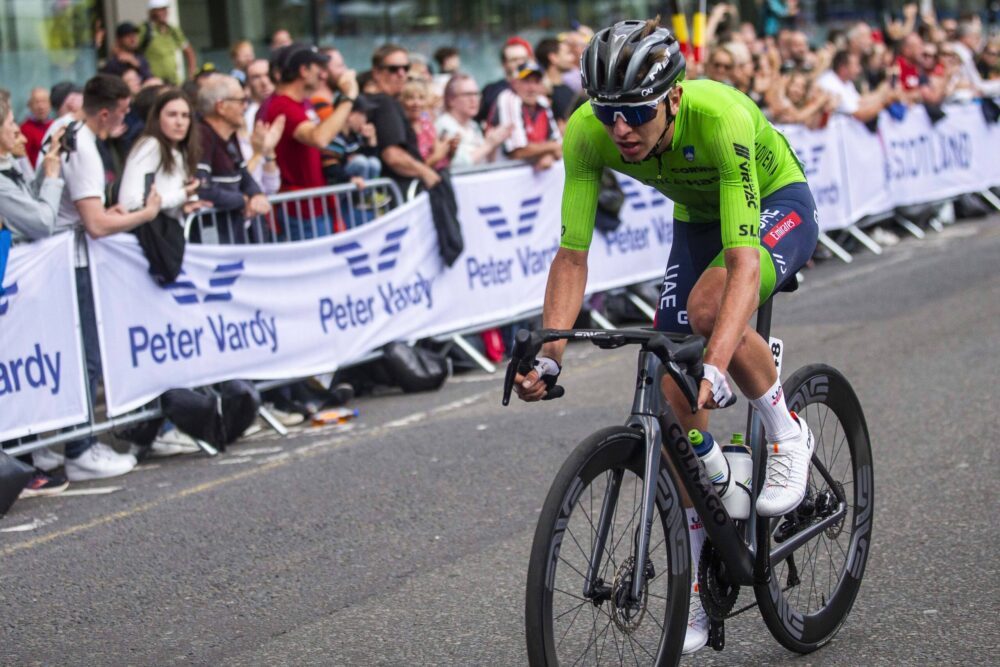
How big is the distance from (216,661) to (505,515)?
184 centimetres

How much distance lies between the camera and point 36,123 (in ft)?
38.5

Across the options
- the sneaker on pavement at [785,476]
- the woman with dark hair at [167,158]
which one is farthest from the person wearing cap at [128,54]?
the sneaker on pavement at [785,476]

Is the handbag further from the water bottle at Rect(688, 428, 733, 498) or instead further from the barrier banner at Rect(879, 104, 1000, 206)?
the barrier banner at Rect(879, 104, 1000, 206)

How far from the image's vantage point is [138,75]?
38.7 ft

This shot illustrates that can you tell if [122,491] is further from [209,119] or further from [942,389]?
[942,389]

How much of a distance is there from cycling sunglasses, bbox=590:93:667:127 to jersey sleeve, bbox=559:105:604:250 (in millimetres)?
290

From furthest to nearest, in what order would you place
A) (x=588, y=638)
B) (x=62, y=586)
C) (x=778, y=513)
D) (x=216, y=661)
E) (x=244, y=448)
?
1. (x=244, y=448)
2. (x=62, y=586)
3. (x=216, y=661)
4. (x=778, y=513)
5. (x=588, y=638)

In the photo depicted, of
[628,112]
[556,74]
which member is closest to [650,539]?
[628,112]

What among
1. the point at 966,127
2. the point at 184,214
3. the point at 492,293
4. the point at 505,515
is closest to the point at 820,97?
the point at 966,127

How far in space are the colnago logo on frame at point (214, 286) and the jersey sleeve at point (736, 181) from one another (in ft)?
15.5

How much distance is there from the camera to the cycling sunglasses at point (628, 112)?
392 centimetres

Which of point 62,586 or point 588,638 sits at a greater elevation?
point 588,638

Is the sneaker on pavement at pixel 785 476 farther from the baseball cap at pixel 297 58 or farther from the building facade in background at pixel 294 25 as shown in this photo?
the building facade in background at pixel 294 25

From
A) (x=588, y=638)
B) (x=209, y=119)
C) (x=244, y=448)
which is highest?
(x=209, y=119)
